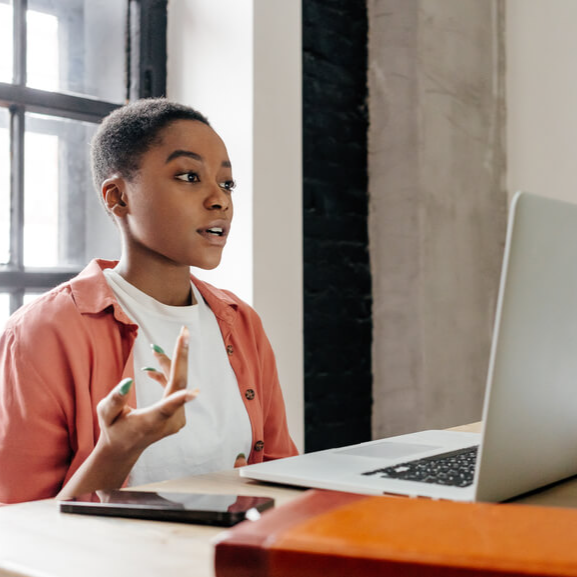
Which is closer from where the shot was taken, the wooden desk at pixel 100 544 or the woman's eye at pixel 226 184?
the wooden desk at pixel 100 544

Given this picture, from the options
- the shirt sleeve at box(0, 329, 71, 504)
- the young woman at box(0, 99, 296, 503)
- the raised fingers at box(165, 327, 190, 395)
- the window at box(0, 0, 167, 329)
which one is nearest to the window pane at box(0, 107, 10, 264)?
the window at box(0, 0, 167, 329)

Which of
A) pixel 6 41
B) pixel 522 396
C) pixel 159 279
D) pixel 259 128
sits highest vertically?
pixel 6 41

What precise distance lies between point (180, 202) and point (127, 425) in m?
0.57

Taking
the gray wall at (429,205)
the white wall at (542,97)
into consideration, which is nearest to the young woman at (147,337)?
the gray wall at (429,205)

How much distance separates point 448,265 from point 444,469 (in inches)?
58.7

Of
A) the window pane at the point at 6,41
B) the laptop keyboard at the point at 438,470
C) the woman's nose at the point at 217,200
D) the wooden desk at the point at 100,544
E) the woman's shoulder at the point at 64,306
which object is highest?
the window pane at the point at 6,41

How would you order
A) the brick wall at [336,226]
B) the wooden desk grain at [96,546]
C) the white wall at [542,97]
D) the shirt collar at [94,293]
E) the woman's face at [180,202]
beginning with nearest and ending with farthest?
the wooden desk grain at [96,546] → the shirt collar at [94,293] → the woman's face at [180,202] → the brick wall at [336,226] → the white wall at [542,97]

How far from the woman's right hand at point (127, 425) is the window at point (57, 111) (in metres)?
0.95

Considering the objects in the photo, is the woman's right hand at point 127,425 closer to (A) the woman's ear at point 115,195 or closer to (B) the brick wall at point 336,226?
(A) the woman's ear at point 115,195

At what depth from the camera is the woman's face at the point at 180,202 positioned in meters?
1.27

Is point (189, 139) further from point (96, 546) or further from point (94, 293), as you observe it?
point (96, 546)

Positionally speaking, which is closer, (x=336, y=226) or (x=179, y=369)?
(x=179, y=369)

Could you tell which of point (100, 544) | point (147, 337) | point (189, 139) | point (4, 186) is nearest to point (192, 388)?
point (147, 337)

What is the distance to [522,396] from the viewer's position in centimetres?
63
